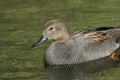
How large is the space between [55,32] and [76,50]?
65cm

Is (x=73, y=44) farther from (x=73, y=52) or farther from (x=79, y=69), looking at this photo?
(x=79, y=69)

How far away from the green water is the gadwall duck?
426mm

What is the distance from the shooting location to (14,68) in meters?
14.0

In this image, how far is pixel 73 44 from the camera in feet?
48.4

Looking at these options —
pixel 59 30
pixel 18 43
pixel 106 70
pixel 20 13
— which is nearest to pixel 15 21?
pixel 20 13

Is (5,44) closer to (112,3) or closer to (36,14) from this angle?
(36,14)

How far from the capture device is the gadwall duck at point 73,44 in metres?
14.5

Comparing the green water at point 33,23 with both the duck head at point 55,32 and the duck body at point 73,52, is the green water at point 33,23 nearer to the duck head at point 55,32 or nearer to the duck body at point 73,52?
the duck body at point 73,52

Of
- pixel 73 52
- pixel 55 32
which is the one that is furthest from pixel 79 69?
pixel 55 32

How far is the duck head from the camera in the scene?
1451 cm

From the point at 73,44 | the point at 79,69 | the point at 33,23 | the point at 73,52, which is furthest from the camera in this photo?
the point at 33,23

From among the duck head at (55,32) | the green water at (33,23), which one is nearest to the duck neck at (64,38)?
the duck head at (55,32)

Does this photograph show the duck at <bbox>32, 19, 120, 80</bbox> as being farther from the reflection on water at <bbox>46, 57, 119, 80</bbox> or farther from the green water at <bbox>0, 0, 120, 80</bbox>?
the green water at <bbox>0, 0, 120, 80</bbox>

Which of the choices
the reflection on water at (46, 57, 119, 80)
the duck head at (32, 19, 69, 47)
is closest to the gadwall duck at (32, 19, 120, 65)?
the duck head at (32, 19, 69, 47)
